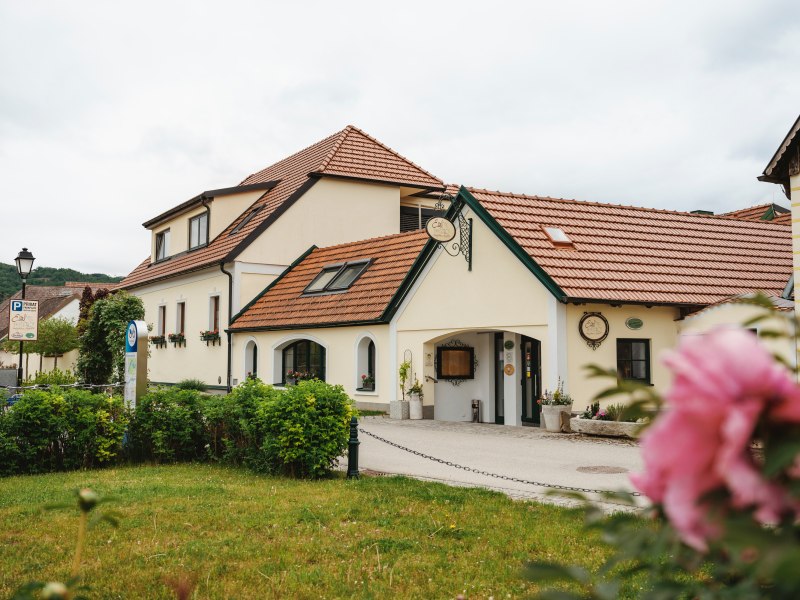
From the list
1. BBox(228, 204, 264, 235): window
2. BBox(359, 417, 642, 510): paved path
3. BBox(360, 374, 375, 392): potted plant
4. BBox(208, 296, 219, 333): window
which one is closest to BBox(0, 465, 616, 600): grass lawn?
BBox(359, 417, 642, 510): paved path

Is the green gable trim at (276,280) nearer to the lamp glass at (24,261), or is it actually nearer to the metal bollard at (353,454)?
the lamp glass at (24,261)

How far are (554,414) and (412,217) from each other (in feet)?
54.7

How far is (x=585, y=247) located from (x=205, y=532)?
1425 centimetres

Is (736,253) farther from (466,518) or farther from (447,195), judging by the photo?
(466,518)

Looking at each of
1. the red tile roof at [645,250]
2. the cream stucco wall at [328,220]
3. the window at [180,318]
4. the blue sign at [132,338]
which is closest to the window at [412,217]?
the cream stucco wall at [328,220]

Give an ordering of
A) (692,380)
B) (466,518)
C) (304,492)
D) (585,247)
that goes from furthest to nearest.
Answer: (585,247), (304,492), (466,518), (692,380)

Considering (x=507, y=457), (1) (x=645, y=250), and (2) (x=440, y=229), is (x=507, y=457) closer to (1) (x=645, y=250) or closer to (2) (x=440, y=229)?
(2) (x=440, y=229)

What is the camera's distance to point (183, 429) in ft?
43.8

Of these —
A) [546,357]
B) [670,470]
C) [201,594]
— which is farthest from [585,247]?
[670,470]

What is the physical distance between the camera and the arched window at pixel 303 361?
83.1ft

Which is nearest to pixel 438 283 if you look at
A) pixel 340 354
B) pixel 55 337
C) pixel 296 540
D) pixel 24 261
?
pixel 340 354

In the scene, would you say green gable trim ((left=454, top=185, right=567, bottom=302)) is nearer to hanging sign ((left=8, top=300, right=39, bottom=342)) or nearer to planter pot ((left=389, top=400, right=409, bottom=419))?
planter pot ((left=389, top=400, right=409, bottom=419))

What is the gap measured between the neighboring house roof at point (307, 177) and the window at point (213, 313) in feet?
4.52

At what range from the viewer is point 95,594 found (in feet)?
18.6
